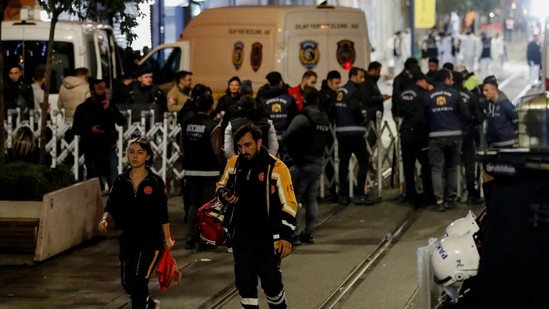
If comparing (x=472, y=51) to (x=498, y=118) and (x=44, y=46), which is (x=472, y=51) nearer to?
(x=44, y=46)

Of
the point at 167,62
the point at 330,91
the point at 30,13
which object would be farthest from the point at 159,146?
the point at 30,13

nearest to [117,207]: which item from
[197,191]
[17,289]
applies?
[17,289]

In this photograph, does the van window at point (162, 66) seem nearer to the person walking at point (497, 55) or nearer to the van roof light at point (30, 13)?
the van roof light at point (30, 13)

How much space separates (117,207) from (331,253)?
4467mm

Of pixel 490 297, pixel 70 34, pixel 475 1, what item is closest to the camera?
pixel 490 297

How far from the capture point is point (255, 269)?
30.1 feet

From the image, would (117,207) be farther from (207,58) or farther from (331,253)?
(207,58)

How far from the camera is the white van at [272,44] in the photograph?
2209 cm

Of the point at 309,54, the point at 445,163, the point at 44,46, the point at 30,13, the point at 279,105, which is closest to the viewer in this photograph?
the point at 279,105

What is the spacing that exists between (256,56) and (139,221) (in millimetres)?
12943

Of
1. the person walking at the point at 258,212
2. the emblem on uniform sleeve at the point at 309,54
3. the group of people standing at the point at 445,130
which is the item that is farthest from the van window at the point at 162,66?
the person walking at the point at 258,212

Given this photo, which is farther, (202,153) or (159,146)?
(159,146)

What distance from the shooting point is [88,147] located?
1683 centimetres

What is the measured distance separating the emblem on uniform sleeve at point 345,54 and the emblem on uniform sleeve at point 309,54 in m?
0.41
